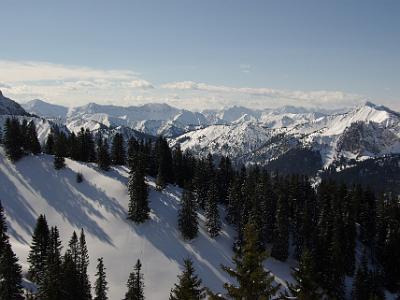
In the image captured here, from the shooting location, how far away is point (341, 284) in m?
91.7

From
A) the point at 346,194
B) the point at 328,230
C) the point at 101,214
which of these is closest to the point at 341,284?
the point at 328,230

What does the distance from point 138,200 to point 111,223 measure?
9.06 m

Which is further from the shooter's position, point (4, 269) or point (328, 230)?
point (328, 230)

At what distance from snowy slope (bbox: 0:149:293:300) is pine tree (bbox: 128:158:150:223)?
2222 millimetres

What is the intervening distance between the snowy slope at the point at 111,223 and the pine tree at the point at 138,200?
2.22 m

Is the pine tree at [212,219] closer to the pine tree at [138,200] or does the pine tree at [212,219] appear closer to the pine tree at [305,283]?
the pine tree at [138,200]

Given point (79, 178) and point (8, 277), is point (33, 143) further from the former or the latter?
point (8, 277)

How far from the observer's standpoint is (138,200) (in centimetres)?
10375

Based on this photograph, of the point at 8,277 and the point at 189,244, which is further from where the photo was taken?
the point at 189,244

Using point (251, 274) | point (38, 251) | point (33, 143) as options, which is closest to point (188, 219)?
point (38, 251)

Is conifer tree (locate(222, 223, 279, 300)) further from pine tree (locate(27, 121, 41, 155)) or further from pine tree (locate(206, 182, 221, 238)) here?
pine tree (locate(27, 121, 41, 155))

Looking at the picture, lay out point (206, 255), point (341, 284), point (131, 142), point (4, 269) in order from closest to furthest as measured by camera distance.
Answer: point (4, 269) → point (341, 284) → point (206, 255) → point (131, 142)

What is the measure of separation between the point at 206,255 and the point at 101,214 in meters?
29.4

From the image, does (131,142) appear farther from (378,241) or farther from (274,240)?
(378,241)
